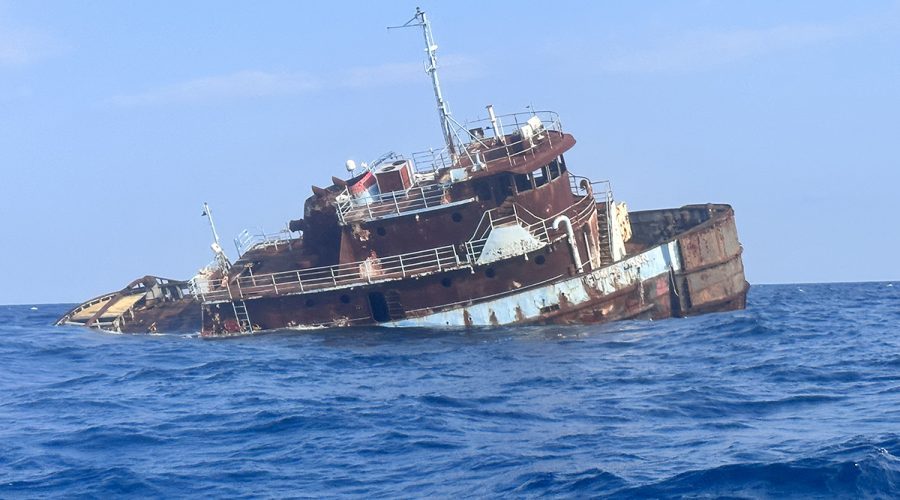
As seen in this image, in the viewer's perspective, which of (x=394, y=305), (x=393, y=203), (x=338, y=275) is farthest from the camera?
(x=393, y=203)

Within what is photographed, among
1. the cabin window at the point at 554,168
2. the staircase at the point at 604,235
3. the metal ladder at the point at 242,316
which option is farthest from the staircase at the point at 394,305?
the staircase at the point at 604,235

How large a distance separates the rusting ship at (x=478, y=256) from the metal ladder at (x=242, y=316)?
29 millimetres

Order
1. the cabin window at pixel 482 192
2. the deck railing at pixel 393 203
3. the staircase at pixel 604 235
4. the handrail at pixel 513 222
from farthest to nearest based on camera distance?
1. the staircase at pixel 604 235
2. the deck railing at pixel 393 203
3. the cabin window at pixel 482 192
4. the handrail at pixel 513 222

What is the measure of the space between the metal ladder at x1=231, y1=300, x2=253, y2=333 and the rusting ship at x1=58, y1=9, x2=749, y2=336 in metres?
0.03

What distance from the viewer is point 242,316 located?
94.7 ft

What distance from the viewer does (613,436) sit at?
14570mm

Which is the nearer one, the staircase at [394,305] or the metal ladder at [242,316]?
the staircase at [394,305]

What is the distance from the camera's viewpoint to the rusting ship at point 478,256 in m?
25.9

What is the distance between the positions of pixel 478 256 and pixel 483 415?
9989mm

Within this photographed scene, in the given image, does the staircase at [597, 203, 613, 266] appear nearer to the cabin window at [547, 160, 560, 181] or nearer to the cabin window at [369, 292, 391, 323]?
the cabin window at [547, 160, 560, 181]

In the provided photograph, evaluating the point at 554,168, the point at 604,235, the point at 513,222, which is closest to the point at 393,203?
the point at 513,222

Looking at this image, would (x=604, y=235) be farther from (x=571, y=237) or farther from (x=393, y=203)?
(x=393, y=203)

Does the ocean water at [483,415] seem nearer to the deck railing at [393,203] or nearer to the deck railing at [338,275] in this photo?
the deck railing at [338,275]

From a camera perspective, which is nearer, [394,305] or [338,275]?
[394,305]
